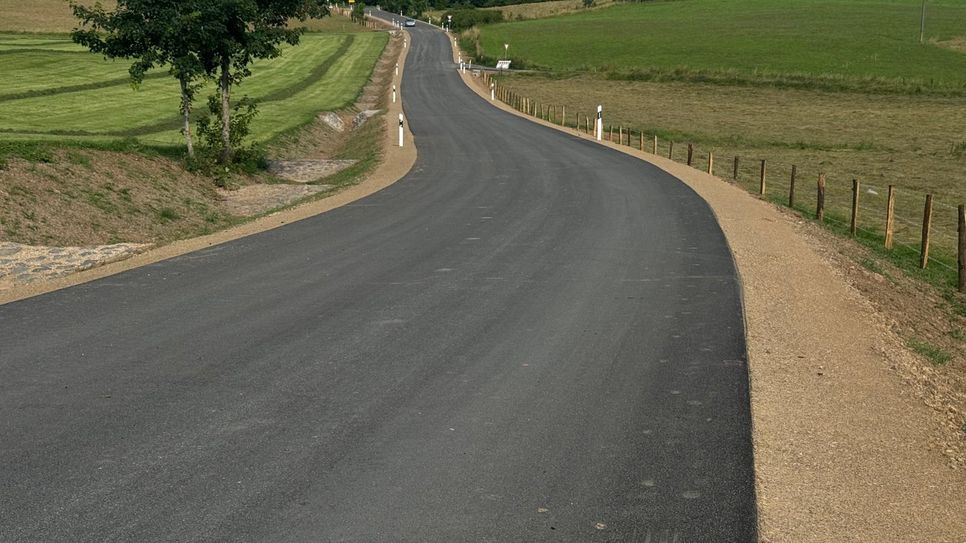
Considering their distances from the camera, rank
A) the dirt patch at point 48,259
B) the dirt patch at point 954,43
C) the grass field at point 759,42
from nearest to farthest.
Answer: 1. the dirt patch at point 48,259
2. the grass field at point 759,42
3. the dirt patch at point 954,43

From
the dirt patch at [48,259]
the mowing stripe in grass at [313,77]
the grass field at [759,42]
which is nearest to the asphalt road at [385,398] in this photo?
the dirt patch at [48,259]

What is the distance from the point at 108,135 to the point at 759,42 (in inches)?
2994

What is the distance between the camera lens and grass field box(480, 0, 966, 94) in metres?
77.9

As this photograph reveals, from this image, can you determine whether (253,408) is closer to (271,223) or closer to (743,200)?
(271,223)

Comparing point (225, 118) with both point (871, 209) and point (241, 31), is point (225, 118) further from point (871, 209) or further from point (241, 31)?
point (871, 209)

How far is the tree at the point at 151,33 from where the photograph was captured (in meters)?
24.7

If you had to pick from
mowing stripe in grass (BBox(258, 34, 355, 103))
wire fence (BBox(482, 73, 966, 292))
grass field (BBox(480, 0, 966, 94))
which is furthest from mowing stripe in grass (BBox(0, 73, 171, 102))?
grass field (BBox(480, 0, 966, 94))

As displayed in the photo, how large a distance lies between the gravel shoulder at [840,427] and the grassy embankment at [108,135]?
41.2 ft

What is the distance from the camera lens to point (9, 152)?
20656 millimetres

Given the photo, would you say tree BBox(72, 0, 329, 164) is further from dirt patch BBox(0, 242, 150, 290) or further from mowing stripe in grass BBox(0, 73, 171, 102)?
mowing stripe in grass BBox(0, 73, 171, 102)

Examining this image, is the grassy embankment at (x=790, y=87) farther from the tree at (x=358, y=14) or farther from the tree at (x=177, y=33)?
the tree at (x=358, y=14)

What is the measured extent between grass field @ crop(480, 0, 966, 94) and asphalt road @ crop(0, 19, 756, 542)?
64892 mm

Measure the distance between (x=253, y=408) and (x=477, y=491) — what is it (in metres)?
2.30

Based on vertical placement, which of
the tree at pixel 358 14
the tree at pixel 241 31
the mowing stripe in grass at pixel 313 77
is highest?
the tree at pixel 358 14
